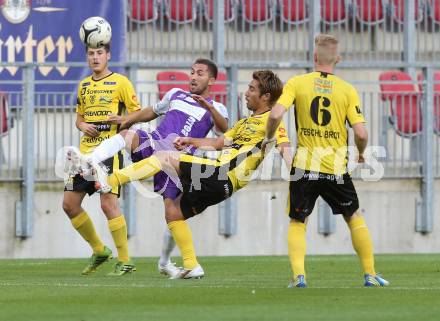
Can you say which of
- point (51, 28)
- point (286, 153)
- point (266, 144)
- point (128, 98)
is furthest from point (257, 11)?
point (286, 153)

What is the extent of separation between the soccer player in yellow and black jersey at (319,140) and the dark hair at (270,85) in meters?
0.72

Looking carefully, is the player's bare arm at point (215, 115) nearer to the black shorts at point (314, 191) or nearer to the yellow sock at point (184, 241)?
the yellow sock at point (184, 241)

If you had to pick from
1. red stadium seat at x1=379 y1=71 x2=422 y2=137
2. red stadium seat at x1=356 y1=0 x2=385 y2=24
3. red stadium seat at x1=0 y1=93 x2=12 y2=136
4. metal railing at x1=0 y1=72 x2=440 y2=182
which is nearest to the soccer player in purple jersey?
metal railing at x1=0 y1=72 x2=440 y2=182

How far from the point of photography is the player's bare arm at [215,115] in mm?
11273

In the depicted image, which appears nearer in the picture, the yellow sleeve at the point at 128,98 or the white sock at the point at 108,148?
the white sock at the point at 108,148

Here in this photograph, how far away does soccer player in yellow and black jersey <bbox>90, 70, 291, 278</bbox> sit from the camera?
11.1 m

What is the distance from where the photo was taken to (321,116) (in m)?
10.3

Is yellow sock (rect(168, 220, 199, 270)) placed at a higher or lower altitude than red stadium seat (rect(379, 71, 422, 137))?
lower

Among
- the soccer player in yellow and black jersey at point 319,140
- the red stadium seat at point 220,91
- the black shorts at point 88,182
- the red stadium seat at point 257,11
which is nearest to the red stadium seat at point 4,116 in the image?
the red stadium seat at point 220,91

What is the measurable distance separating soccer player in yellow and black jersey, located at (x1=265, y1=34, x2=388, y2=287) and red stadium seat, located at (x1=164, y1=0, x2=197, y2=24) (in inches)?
311

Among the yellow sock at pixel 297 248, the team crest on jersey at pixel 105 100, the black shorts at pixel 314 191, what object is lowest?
the yellow sock at pixel 297 248

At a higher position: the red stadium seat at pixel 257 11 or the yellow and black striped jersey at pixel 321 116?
the red stadium seat at pixel 257 11

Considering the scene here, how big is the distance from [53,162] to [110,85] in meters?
4.63

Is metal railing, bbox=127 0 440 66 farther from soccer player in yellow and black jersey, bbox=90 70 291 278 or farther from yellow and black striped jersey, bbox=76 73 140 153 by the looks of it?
soccer player in yellow and black jersey, bbox=90 70 291 278
